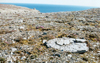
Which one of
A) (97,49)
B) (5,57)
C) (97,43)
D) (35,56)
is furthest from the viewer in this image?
(97,43)

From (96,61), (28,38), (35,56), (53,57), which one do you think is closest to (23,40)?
(28,38)

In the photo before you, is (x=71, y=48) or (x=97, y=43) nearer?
(x=71, y=48)

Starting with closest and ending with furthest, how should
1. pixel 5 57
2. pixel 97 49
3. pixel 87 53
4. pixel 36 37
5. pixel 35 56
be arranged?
pixel 5 57
pixel 35 56
pixel 87 53
pixel 97 49
pixel 36 37

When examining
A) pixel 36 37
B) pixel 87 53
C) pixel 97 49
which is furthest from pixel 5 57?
Answer: pixel 97 49

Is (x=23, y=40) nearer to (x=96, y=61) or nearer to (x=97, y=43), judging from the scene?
(x=96, y=61)

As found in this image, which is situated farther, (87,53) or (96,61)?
(87,53)

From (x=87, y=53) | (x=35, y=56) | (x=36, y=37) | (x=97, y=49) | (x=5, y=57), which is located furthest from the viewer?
(x=36, y=37)

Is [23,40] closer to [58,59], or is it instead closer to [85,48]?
[58,59]

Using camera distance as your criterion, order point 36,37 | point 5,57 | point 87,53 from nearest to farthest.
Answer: point 5,57 → point 87,53 → point 36,37
